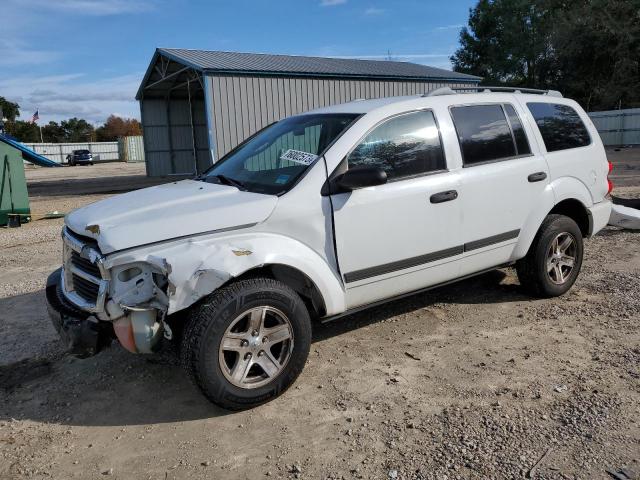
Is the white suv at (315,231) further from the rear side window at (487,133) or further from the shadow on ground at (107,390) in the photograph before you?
the shadow on ground at (107,390)

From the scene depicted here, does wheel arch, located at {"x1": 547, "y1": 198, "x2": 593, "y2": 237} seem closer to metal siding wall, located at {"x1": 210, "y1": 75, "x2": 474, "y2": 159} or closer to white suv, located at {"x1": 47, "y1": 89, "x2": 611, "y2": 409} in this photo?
white suv, located at {"x1": 47, "y1": 89, "x2": 611, "y2": 409}

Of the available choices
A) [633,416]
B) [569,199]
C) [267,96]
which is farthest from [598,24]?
[633,416]

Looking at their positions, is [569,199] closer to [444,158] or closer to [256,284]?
[444,158]

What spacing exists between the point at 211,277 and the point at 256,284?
30 cm

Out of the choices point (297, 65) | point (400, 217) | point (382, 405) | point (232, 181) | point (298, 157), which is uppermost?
point (297, 65)

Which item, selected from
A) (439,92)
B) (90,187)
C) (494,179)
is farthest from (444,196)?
(90,187)

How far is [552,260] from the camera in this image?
16.2ft

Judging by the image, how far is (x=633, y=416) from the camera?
305 cm

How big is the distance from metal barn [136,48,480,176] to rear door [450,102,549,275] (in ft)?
40.3

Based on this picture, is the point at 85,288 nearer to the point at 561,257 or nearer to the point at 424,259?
the point at 424,259

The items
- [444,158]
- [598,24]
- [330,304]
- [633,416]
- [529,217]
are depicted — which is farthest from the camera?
[598,24]

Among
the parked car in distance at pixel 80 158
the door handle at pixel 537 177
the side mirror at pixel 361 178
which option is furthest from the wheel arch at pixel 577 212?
the parked car in distance at pixel 80 158

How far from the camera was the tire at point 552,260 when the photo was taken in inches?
190

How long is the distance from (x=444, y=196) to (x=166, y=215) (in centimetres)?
205
